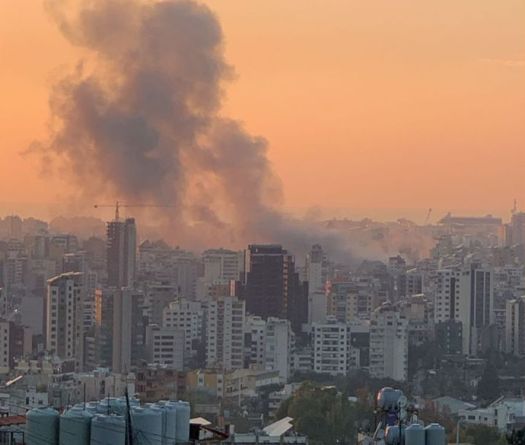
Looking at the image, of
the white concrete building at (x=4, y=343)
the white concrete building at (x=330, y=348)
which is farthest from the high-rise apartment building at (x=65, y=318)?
the white concrete building at (x=330, y=348)

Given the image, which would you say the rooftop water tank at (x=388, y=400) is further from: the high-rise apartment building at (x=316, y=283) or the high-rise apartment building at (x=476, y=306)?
the high-rise apartment building at (x=316, y=283)

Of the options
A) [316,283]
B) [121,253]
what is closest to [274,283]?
[316,283]

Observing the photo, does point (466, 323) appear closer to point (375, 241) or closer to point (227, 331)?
point (227, 331)

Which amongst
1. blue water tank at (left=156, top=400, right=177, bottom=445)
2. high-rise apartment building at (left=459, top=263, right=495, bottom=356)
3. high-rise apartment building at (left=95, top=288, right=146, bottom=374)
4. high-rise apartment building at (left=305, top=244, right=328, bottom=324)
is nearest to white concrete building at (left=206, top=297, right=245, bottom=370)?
Answer: high-rise apartment building at (left=95, top=288, right=146, bottom=374)

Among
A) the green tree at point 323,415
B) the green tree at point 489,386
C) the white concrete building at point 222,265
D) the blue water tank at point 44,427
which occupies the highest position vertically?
the white concrete building at point 222,265

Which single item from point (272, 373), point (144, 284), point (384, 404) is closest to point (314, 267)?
point (144, 284)

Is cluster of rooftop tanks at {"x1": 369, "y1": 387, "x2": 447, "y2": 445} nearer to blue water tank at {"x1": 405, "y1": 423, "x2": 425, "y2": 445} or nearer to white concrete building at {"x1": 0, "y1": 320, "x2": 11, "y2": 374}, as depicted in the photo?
blue water tank at {"x1": 405, "y1": 423, "x2": 425, "y2": 445}
